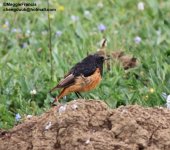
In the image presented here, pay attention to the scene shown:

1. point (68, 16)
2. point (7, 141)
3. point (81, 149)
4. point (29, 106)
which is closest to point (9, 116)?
point (29, 106)

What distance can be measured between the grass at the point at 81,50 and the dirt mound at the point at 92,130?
128cm

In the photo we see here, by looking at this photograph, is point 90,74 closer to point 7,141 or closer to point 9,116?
point 9,116

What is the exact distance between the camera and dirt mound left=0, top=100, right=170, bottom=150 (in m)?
4.55

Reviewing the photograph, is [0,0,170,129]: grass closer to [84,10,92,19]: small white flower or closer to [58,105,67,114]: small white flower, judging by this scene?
[84,10,92,19]: small white flower

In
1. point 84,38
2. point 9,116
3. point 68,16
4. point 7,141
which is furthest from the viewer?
point 68,16

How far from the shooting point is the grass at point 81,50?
22.1 ft

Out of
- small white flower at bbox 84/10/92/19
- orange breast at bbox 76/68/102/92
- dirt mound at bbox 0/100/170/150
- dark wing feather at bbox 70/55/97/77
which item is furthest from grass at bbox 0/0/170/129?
dirt mound at bbox 0/100/170/150

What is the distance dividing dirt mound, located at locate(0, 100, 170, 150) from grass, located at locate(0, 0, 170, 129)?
1279mm

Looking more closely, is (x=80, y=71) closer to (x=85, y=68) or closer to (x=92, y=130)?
(x=85, y=68)

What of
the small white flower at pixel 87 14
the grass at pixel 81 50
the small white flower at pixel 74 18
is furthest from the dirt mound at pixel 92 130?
the small white flower at pixel 87 14

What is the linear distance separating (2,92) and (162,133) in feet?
9.28

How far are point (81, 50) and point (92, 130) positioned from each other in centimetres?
352

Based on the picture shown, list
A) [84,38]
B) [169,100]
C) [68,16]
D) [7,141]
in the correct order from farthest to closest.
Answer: [68,16]
[84,38]
[169,100]
[7,141]

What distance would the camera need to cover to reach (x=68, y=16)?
9625mm
